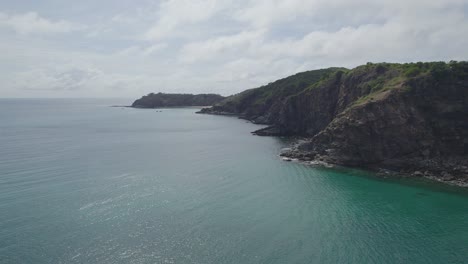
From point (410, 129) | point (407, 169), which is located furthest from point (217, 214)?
point (410, 129)

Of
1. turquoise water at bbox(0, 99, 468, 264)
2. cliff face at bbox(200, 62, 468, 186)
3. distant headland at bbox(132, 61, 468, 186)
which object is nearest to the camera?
turquoise water at bbox(0, 99, 468, 264)

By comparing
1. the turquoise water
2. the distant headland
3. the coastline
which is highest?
the distant headland

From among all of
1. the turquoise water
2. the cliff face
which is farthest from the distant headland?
the turquoise water

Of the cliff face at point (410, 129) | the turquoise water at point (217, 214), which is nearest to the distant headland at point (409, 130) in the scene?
the cliff face at point (410, 129)

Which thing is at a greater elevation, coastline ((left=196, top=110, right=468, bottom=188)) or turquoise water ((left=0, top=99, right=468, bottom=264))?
coastline ((left=196, top=110, right=468, bottom=188))

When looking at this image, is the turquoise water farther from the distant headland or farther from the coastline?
the distant headland

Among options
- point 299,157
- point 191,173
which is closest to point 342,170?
point 299,157

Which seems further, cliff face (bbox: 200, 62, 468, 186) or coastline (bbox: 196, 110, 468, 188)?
cliff face (bbox: 200, 62, 468, 186)

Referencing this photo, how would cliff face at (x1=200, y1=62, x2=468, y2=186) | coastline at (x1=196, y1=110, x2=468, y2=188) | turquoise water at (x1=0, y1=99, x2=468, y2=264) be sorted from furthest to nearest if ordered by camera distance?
cliff face at (x1=200, y1=62, x2=468, y2=186), coastline at (x1=196, y1=110, x2=468, y2=188), turquoise water at (x1=0, y1=99, x2=468, y2=264)

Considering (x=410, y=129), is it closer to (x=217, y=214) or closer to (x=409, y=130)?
(x=409, y=130)
